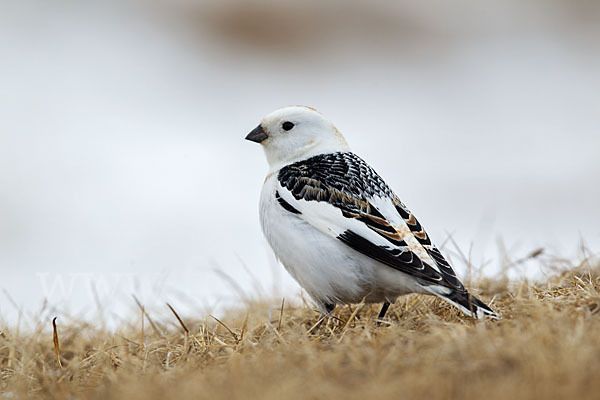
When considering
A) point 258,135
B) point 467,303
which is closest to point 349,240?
point 467,303

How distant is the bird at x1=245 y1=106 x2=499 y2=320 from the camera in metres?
3.22

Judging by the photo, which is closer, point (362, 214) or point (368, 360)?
point (368, 360)

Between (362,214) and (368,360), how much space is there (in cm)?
112

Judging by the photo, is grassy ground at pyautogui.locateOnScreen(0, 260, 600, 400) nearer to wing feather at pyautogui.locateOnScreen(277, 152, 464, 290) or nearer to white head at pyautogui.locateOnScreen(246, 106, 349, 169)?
wing feather at pyautogui.locateOnScreen(277, 152, 464, 290)

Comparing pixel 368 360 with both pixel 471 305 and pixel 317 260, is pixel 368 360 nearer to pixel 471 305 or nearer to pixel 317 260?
pixel 471 305

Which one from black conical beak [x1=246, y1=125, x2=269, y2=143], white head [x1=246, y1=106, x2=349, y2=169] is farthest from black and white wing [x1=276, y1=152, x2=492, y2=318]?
black conical beak [x1=246, y1=125, x2=269, y2=143]

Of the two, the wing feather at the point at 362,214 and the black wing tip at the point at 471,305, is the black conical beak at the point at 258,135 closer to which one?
the wing feather at the point at 362,214

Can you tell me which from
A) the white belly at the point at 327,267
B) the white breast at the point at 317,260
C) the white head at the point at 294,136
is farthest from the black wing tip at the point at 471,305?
the white head at the point at 294,136

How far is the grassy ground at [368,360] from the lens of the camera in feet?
6.78

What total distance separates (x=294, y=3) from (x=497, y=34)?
3923mm

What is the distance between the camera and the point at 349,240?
3.34 m

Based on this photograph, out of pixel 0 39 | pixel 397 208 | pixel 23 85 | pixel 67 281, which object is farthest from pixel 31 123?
pixel 397 208

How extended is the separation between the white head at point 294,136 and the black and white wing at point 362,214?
0.72 ft

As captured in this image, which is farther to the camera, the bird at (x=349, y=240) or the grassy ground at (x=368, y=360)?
the bird at (x=349, y=240)
